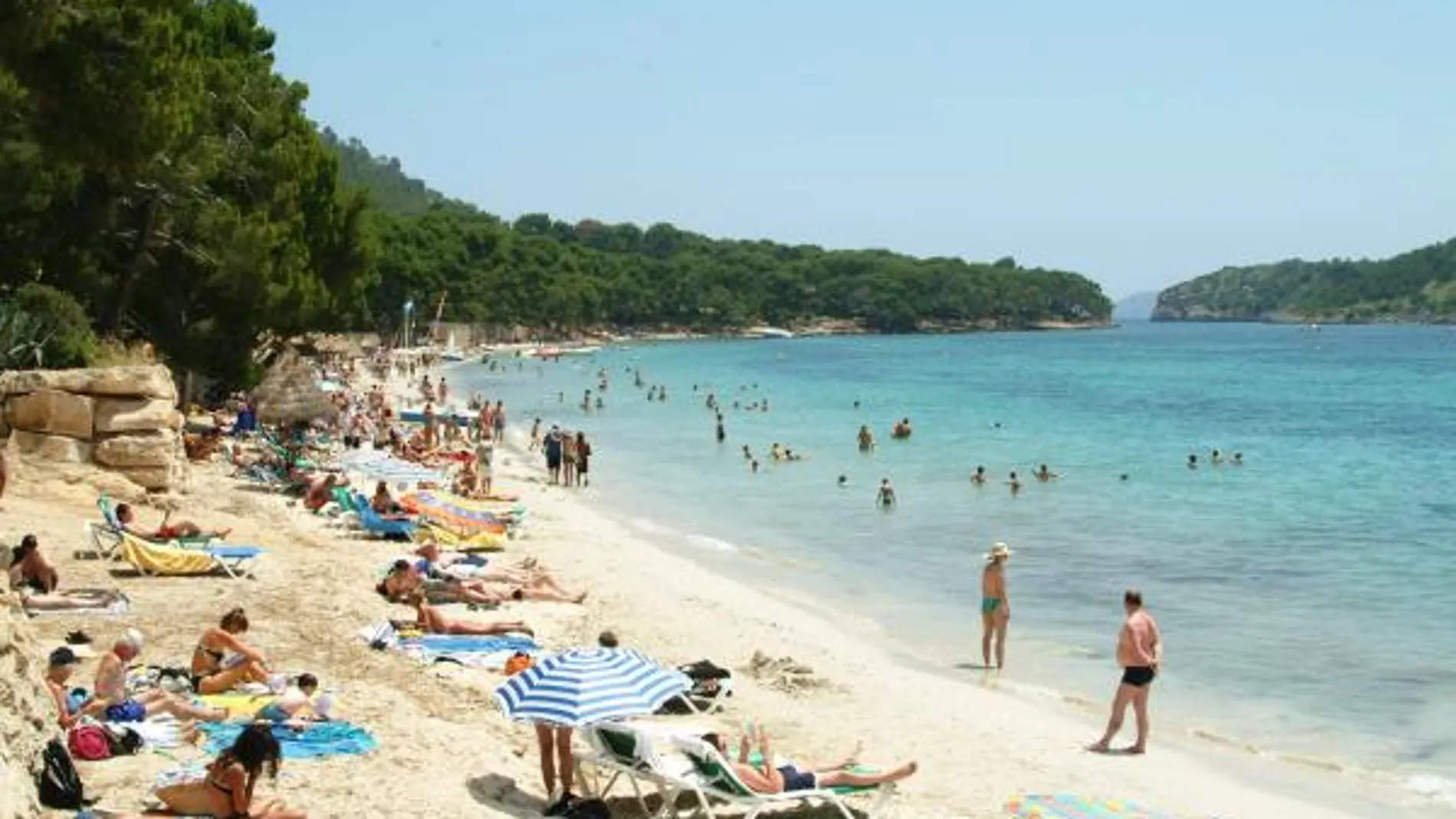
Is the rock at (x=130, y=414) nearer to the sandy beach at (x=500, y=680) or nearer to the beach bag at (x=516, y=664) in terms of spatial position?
the sandy beach at (x=500, y=680)

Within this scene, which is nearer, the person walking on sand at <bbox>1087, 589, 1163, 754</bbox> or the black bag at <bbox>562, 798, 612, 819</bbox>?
the black bag at <bbox>562, 798, 612, 819</bbox>

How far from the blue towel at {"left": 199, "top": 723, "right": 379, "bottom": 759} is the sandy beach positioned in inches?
4.8

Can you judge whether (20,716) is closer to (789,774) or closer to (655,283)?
(789,774)

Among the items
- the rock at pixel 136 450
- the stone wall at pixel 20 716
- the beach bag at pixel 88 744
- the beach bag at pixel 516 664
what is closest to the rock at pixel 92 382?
the rock at pixel 136 450

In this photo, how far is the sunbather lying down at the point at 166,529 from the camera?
14617mm

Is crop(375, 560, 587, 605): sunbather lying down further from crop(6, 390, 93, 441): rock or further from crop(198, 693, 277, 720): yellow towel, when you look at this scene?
crop(6, 390, 93, 441): rock

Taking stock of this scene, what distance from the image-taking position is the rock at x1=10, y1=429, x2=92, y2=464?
665 inches

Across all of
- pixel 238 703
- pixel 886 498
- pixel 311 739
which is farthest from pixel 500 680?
pixel 886 498

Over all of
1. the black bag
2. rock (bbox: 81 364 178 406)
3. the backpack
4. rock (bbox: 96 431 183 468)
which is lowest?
the black bag

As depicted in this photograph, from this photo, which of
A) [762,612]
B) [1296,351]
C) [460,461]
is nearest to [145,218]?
[460,461]

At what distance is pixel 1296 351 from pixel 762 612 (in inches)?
5110

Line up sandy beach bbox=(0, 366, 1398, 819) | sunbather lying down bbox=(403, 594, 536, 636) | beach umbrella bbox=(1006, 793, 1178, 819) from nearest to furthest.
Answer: sandy beach bbox=(0, 366, 1398, 819), beach umbrella bbox=(1006, 793, 1178, 819), sunbather lying down bbox=(403, 594, 536, 636)

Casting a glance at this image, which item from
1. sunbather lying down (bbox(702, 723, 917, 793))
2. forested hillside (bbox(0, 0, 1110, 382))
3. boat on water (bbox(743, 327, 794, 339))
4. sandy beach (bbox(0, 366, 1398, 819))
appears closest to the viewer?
sunbather lying down (bbox(702, 723, 917, 793))

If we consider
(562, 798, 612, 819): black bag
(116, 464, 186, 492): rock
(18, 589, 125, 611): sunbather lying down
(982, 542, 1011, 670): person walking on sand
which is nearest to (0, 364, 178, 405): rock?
(116, 464, 186, 492): rock
